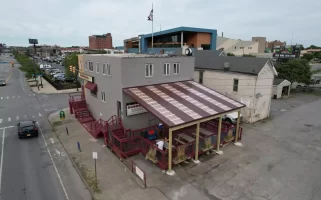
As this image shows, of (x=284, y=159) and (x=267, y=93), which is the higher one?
(x=267, y=93)

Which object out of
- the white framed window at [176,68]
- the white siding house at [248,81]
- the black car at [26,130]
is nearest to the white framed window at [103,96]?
the black car at [26,130]

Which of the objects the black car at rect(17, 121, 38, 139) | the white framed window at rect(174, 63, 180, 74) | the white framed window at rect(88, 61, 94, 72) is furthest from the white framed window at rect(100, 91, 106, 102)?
the white framed window at rect(174, 63, 180, 74)

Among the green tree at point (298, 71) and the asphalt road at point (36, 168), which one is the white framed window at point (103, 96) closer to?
the asphalt road at point (36, 168)

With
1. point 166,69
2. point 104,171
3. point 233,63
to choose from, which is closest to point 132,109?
point 166,69

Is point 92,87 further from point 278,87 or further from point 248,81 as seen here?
point 278,87

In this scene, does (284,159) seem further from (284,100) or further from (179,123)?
(284,100)

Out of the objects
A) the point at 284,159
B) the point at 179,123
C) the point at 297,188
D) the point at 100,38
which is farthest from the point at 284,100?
the point at 100,38

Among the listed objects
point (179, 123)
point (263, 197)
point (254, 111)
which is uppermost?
point (179, 123)

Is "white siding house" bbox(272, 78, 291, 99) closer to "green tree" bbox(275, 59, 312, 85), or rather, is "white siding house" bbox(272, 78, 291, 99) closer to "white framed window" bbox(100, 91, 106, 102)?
"green tree" bbox(275, 59, 312, 85)
